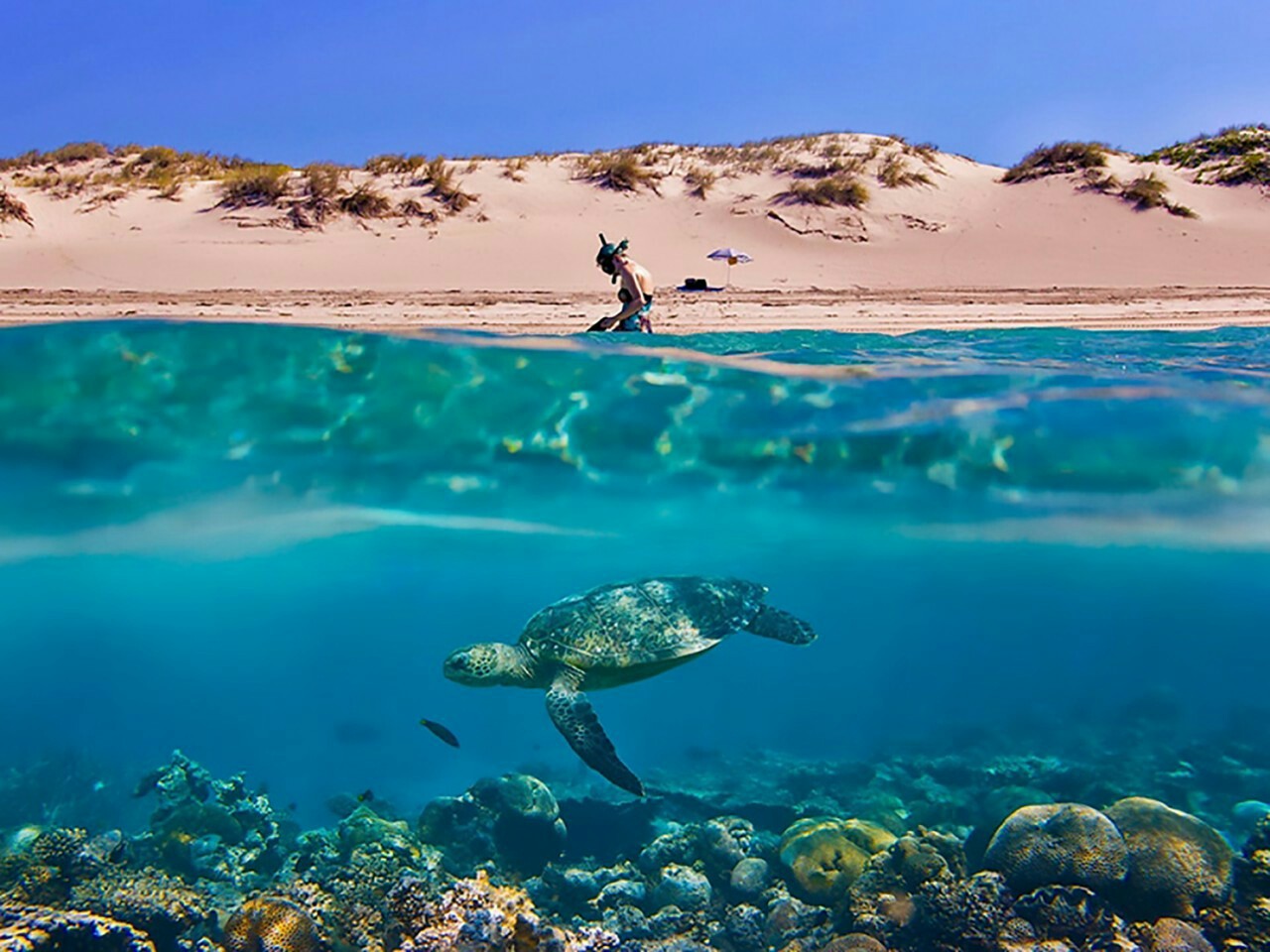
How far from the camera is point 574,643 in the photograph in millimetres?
8773

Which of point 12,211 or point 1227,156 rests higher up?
point 1227,156

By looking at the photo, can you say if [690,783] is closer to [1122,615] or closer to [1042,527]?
[1042,527]

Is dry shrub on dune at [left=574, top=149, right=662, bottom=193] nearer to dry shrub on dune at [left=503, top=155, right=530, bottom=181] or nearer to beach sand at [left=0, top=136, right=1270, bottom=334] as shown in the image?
beach sand at [left=0, top=136, right=1270, bottom=334]

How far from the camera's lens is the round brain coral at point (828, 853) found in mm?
6902

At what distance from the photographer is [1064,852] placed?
6.01m

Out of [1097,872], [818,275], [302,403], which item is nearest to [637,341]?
[302,403]

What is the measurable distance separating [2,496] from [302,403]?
5.96 m

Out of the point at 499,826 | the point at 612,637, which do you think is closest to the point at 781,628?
the point at 612,637

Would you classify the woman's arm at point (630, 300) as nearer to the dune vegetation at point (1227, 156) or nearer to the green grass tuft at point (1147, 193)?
the green grass tuft at point (1147, 193)

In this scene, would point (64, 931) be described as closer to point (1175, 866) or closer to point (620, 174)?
point (1175, 866)

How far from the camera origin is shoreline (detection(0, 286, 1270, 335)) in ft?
36.1

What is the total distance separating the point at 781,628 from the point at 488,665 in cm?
327

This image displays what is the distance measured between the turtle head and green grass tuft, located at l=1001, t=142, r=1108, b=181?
1587 centimetres

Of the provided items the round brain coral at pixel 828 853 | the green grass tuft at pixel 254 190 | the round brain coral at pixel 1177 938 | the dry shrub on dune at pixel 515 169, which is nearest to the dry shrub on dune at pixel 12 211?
the green grass tuft at pixel 254 190
